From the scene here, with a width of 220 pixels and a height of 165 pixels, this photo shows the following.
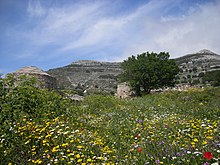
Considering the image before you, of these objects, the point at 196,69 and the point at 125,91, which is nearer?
the point at 125,91

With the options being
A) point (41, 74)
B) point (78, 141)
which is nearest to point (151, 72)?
point (41, 74)

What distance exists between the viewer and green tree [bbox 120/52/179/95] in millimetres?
28922

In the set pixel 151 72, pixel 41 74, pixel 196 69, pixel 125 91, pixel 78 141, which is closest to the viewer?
pixel 78 141

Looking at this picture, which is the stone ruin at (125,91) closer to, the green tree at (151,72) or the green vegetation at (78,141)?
the green tree at (151,72)

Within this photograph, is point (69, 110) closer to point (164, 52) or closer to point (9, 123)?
point (9, 123)

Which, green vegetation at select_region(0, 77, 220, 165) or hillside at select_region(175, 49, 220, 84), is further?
hillside at select_region(175, 49, 220, 84)

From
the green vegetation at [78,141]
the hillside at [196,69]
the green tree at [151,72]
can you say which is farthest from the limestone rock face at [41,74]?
the hillside at [196,69]

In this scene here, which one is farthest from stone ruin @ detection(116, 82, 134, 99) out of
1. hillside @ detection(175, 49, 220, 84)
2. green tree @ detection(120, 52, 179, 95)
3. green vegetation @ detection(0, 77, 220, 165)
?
green vegetation @ detection(0, 77, 220, 165)

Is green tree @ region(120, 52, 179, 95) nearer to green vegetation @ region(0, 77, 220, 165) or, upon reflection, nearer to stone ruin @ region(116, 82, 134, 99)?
stone ruin @ region(116, 82, 134, 99)

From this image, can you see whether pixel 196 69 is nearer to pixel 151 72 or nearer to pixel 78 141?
pixel 151 72

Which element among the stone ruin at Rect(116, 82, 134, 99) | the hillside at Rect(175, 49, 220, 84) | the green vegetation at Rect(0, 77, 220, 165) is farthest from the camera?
the hillside at Rect(175, 49, 220, 84)

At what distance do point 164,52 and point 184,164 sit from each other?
94.3 feet

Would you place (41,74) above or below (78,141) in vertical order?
above

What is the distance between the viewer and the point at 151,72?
29.0 meters
